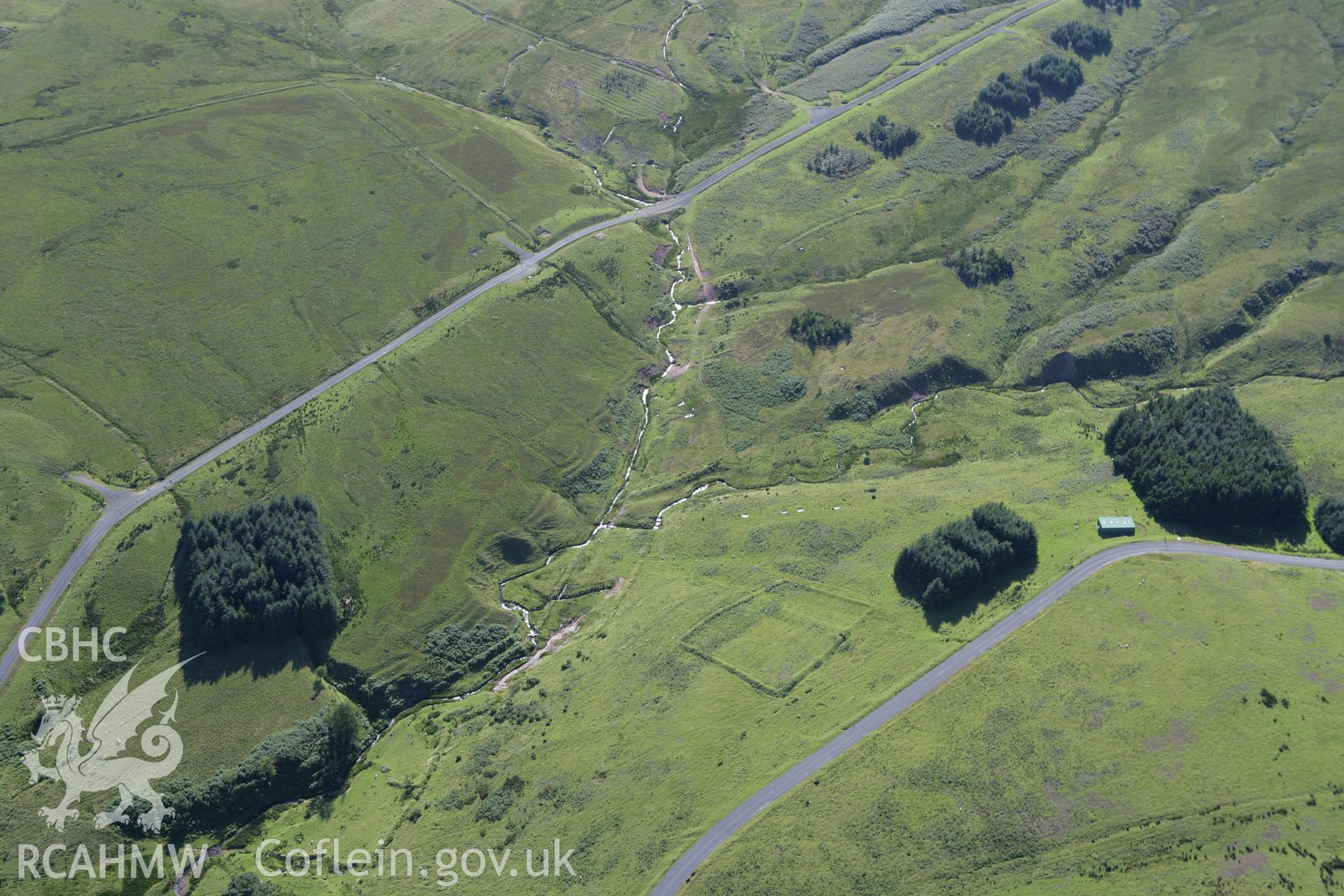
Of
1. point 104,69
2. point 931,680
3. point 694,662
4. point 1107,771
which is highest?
point 104,69

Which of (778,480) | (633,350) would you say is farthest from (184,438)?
(778,480)

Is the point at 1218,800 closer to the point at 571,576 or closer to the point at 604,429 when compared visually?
the point at 571,576

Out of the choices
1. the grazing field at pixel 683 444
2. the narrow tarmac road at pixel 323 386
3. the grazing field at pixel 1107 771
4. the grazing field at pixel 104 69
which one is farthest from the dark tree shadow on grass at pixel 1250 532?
the grazing field at pixel 104 69

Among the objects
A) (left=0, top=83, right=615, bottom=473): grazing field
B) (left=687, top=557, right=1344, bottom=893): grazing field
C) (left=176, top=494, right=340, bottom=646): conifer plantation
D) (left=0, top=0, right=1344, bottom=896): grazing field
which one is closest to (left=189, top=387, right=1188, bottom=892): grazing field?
(left=0, top=0, right=1344, bottom=896): grazing field

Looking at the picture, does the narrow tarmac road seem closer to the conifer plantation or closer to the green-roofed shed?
the conifer plantation

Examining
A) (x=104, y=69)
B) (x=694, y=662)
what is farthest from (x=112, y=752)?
(x=104, y=69)

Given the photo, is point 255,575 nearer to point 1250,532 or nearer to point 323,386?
point 323,386
